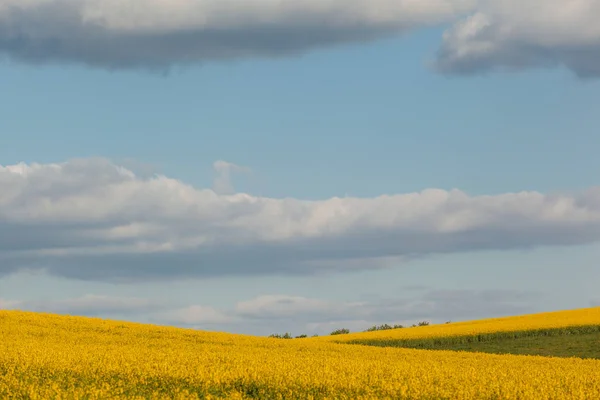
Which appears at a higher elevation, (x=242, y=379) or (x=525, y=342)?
(x=525, y=342)

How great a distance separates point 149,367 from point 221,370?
8.56ft

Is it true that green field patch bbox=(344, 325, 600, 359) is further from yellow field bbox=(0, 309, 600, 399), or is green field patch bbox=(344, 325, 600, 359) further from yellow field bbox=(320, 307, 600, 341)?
yellow field bbox=(0, 309, 600, 399)

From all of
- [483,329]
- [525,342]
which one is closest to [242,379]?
[525,342]

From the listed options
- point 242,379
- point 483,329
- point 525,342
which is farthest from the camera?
point 483,329

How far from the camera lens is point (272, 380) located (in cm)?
2372

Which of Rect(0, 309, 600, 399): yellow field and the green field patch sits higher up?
the green field patch

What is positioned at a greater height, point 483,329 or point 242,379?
point 483,329

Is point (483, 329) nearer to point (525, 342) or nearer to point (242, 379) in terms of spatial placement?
point (525, 342)

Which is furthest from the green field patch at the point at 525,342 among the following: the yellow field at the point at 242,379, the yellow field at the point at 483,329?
the yellow field at the point at 242,379

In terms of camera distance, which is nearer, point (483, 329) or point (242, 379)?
point (242, 379)

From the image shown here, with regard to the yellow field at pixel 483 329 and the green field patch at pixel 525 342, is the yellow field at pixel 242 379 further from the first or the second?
the yellow field at pixel 483 329

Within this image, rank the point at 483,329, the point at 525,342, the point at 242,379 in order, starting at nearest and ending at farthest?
the point at 242,379
the point at 525,342
the point at 483,329

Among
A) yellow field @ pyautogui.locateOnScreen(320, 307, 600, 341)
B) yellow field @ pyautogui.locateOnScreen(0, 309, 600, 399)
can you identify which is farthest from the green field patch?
yellow field @ pyautogui.locateOnScreen(0, 309, 600, 399)

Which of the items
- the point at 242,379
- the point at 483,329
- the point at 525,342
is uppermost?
the point at 483,329
